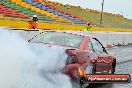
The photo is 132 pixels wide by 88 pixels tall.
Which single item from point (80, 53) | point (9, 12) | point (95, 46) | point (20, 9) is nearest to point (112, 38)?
point (9, 12)

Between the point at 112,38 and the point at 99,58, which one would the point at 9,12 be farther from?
the point at 99,58

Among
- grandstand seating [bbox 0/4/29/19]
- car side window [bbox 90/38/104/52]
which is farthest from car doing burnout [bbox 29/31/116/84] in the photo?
grandstand seating [bbox 0/4/29/19]

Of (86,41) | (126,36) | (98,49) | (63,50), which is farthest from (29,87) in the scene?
(126,36)

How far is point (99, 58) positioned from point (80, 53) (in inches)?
48.1

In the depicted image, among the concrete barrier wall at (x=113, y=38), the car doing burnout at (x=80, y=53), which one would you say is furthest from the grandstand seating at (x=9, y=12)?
the car doing burnout at (x=80, y=53)

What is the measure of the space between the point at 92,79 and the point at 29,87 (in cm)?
129

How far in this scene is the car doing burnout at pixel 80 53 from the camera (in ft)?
26.6

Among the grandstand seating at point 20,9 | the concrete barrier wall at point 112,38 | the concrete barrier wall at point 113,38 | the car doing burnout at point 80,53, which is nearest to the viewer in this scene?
the car doing burnout at point 80,53

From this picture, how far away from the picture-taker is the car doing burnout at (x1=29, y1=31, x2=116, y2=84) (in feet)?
26.6

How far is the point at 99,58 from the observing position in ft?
31.5

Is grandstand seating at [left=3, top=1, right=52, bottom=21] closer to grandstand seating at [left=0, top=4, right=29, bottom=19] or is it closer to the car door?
grandstand seating at [left=0, top=4, right=29, bottom=19]

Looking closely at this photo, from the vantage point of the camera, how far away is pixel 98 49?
399 inches

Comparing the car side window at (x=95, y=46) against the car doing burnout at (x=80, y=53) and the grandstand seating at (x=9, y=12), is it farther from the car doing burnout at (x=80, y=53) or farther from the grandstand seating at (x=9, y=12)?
the grandstand seating at (x=9, y=12)

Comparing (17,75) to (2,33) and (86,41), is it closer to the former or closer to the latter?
(2,33)
